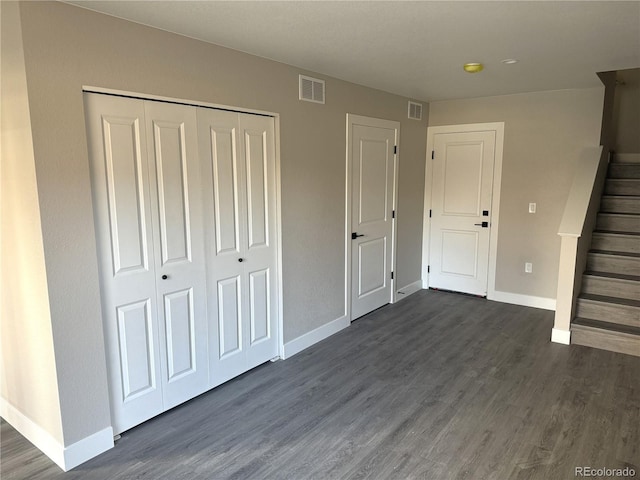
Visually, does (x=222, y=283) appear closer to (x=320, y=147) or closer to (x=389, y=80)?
(x=320, y=147)

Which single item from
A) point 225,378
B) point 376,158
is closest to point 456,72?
point 376,158

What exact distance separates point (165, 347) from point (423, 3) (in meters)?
2.49

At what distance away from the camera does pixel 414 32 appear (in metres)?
2.65

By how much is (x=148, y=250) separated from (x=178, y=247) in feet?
0.70

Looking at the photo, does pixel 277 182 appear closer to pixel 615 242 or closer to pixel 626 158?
pixel 615 242

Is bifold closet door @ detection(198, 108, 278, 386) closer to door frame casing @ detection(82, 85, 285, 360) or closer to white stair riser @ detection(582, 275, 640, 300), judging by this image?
door frame casing @ detection(82, 85, 285, 360)

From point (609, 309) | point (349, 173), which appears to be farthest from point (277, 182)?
point (609, 309)

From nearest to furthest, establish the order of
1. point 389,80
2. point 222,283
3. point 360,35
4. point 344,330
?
point 360,35 < point 222,283 < point 389,80 < point 344,330

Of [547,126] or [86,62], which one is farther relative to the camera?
[547,126]

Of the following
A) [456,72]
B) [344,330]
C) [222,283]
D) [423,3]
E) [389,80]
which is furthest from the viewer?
[344,330]

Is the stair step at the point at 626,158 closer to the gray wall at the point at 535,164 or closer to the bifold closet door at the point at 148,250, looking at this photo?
the gray wall at the point at 535,164

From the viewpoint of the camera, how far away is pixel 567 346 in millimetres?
3959

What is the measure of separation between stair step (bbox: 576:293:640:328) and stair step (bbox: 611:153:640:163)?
2.62 m

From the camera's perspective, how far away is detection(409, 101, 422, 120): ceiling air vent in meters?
5.13
